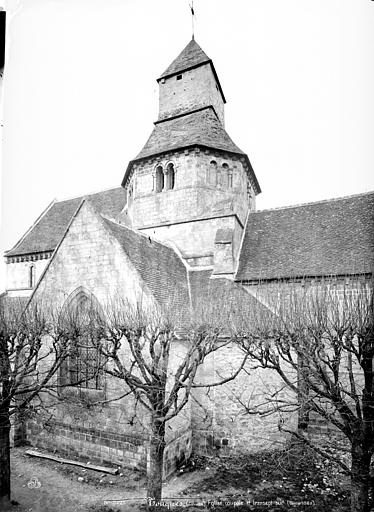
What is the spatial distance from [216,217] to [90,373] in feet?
27.8

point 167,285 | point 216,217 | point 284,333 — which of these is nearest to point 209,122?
point 216,217

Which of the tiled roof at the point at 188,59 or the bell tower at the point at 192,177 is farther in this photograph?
the tiled roof at the point at 188,59

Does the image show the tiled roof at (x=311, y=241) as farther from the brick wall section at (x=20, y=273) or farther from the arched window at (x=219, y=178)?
the brick wall section at (x=20, y=273)

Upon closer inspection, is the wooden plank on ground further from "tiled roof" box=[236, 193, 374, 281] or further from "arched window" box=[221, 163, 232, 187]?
"arched window" box=[221, 163, 232, 187]

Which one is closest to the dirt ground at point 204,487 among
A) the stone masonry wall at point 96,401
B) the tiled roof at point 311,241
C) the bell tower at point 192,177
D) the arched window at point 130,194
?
the stone masonry wall at point 96,401

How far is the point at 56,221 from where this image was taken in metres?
23.0

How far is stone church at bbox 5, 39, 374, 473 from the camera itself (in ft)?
36.4

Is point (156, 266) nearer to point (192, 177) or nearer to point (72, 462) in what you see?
point (192, 177)

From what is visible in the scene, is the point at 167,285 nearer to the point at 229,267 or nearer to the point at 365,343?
the point at 229,267

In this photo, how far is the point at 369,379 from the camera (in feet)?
23.0

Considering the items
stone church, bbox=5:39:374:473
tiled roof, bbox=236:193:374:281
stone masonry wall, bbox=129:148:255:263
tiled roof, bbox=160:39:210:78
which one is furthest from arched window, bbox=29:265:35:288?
tiled roof, bbox=160:39:210:78

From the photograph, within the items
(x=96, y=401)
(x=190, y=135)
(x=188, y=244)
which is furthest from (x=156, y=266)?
(x=190, y=135)

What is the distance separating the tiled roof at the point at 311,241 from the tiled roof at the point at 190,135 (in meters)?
4.44

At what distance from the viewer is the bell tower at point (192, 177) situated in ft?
50.5
